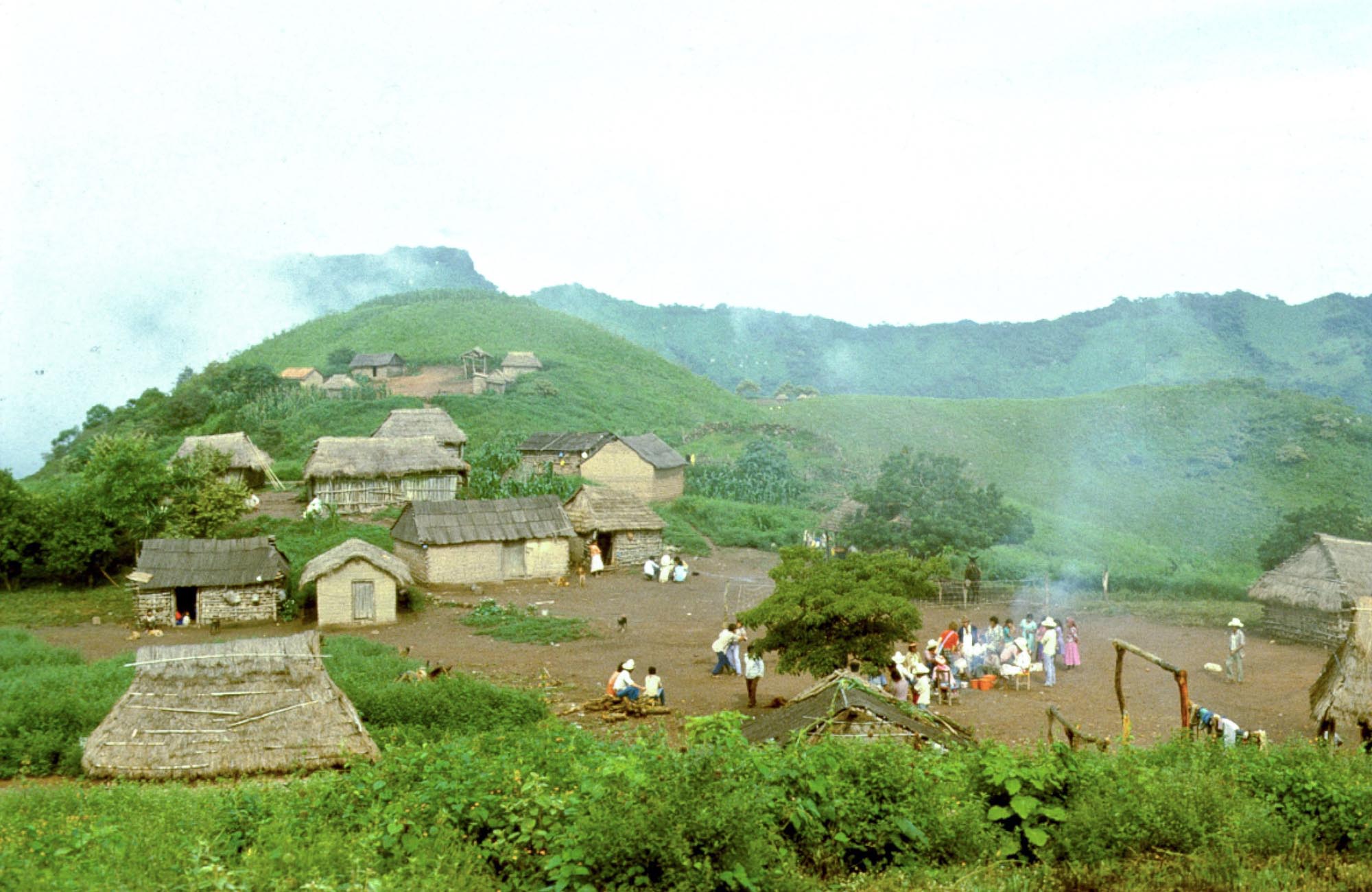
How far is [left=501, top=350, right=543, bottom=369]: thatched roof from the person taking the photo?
226 feet

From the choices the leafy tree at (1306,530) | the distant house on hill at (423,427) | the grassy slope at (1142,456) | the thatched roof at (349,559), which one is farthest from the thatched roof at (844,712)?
the distant house on hill at (423,427)

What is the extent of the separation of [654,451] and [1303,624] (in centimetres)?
2843

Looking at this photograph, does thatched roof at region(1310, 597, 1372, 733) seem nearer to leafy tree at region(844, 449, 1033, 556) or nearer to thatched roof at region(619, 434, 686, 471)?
leafy tree at region(844, 449, 1033, 556)

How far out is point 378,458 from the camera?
126 ft

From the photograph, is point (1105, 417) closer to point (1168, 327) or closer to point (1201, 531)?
point (1201, 531)

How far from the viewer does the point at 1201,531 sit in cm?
4575

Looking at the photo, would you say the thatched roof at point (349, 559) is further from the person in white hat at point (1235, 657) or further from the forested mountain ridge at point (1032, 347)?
the forested mountain ridge at point (1032, 347)

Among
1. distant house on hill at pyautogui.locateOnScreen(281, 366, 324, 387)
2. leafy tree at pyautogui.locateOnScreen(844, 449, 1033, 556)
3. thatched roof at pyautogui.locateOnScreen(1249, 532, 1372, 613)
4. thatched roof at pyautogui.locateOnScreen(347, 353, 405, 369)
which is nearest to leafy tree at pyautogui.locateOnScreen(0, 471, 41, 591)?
leafy tree at pyautogui.locateOnScreen(844, 449, 1033, 556)

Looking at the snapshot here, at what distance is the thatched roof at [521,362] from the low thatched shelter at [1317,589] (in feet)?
174

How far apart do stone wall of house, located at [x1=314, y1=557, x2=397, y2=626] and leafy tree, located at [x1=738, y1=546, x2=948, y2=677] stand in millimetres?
12047

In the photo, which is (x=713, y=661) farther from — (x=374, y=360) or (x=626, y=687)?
(x=374, y=360)

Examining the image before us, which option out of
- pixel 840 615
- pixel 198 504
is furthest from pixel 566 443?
pixel 840 615

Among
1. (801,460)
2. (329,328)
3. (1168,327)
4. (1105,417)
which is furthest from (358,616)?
(1168,327)

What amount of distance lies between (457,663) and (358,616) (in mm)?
5329
